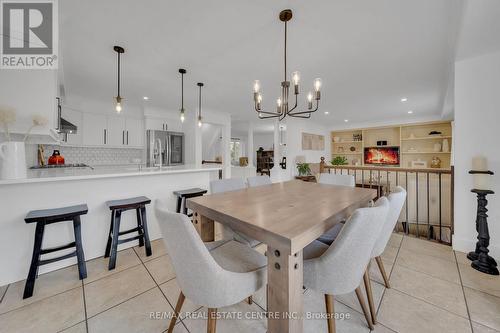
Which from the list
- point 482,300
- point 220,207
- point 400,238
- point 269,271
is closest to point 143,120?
point 220,207

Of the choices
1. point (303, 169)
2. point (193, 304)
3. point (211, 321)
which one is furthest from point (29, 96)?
point (303, 169)

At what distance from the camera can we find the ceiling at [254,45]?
1754 mm

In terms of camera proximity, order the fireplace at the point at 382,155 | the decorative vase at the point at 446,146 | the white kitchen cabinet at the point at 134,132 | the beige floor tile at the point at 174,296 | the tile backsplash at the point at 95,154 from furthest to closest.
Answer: the fireplace at the point at 382,155
the decorative vase at the point at 446,146
the white kitchen cabinet at the point at 134,132
the tile backsplash at the point at 95,154
the beige floor tile at the point at 174,296

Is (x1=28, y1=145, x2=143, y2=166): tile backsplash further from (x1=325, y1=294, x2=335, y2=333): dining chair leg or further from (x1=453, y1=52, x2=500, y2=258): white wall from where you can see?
(x1=453, y1=52, x2=500, y2=258): white wall

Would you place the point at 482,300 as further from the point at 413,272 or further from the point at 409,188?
the point at 409,188

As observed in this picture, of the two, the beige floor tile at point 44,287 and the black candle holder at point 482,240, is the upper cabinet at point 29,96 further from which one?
the black candle holder at point 482,240

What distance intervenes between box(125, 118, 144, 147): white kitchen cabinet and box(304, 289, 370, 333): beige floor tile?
5146 millimetres

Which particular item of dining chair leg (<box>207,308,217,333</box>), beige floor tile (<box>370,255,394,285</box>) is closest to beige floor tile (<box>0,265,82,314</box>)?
dining chair leg (<box>207,308,217,333</box>)

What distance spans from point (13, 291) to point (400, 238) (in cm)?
410

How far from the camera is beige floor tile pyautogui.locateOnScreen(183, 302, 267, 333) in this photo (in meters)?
1.30

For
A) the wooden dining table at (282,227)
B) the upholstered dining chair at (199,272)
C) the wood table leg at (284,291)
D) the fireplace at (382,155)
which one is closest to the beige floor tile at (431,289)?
the wooden dining table at (282,227)

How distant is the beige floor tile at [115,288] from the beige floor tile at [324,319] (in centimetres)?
130

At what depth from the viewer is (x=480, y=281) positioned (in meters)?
1.74

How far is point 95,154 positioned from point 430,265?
626cm
